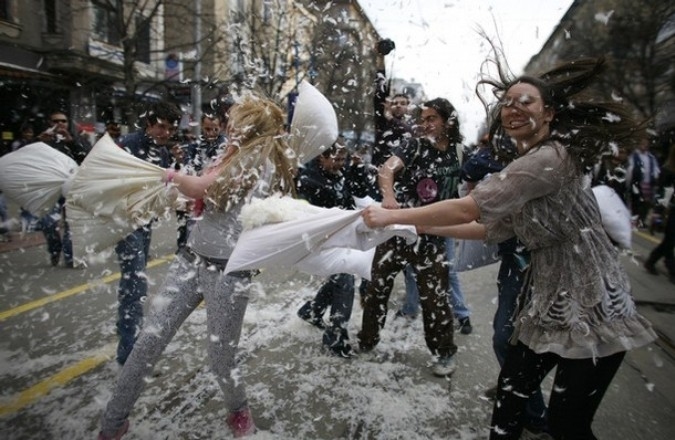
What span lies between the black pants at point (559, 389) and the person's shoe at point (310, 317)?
2154 millimetres

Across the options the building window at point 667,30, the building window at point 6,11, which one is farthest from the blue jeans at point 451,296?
the building window at point 6,11

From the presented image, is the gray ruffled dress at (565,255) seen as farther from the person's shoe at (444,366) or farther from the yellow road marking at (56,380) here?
the yellow road marking at (56,380)

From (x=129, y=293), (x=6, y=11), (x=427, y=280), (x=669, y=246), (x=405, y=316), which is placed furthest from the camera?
(x=6, y=11)

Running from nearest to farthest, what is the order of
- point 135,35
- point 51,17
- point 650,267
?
point 650,267, point 135,35, point 51,17

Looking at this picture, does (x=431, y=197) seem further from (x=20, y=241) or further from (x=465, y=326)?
(x=20, y=241)

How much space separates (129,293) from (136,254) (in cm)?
27

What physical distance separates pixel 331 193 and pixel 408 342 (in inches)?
58.8

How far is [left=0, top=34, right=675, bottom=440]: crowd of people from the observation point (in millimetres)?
1745

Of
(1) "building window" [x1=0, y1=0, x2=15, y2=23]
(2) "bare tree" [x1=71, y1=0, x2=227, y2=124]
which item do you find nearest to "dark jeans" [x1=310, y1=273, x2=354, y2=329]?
(2) "bare tree" [x1=71, y1=0, x2=227, y2=124]

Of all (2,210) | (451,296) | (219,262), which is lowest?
(451,296)

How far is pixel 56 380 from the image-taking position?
118 inches

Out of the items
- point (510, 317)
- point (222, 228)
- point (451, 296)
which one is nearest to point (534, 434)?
point (510, 317)

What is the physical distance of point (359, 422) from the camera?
8.78 ft

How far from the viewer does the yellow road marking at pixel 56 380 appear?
271 centimetres
